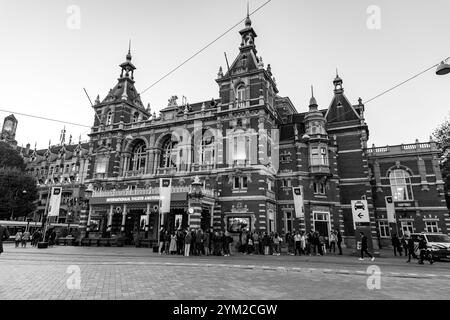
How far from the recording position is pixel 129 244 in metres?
30.7

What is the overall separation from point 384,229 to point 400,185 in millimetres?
5927

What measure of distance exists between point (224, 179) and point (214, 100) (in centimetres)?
1171

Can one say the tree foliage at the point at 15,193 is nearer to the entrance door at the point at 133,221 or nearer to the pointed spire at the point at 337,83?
the entrance door at the point at 133,221

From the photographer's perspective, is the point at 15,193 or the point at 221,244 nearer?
the point at 221,244

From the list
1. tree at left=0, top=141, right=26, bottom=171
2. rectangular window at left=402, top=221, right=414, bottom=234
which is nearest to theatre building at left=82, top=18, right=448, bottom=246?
rectangular window at left=402, top=221, right=414, bottom=234

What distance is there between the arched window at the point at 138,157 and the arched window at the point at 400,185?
1269 inches

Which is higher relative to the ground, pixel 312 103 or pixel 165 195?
pixel 312 103

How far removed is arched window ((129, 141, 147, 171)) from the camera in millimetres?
38594

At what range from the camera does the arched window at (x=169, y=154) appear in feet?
120

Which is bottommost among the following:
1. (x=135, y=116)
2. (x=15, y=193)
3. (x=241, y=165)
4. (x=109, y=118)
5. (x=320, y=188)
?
(x=320, y=188)

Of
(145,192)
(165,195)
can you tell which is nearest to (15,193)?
(145,192)

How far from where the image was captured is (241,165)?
3073 cm

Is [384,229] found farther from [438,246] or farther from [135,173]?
[135,173]

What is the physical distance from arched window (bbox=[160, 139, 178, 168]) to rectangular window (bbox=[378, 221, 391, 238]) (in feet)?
88.2
